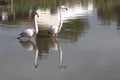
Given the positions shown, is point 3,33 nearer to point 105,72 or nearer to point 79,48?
point 79,48

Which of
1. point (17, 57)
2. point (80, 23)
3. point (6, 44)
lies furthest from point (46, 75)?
point (80, 23)

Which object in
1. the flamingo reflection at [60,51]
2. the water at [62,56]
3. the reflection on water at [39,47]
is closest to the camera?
the water at [62,56]

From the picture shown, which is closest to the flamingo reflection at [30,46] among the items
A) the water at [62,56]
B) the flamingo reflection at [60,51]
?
the water at [62,56]

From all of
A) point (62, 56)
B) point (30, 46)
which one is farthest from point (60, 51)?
point (30, 46)

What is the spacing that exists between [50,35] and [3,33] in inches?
115

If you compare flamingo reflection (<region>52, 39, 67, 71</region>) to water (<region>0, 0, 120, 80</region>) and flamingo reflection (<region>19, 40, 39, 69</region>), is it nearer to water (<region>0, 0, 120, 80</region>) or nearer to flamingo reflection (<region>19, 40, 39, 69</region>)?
water (<region>0, 0, 120, 80</region>)

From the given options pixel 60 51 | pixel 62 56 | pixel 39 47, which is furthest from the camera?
pixel 39 47

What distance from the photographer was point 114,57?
584 inches

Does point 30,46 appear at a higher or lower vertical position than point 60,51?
higher

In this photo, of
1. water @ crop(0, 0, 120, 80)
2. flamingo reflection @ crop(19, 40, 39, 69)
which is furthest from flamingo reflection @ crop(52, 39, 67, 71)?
flamingo reflection @ crop(19, 40, 39, 69)

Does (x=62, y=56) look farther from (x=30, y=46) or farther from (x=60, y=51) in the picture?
(x=30, y=46)

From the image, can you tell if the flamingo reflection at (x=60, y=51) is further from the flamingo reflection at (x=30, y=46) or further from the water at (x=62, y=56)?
the flamingo reflection at (x=30, y=46)

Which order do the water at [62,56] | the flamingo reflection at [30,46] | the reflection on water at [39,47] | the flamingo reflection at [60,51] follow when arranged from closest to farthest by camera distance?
the water at [62,56]
the flamingo reflection at [60,51]
the reflection on water at [39,47]
the flamingo reflection at [30,46]

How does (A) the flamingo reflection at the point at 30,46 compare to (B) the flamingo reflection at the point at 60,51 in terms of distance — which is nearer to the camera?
(B) the flamingo reflection at the point at 60,51
